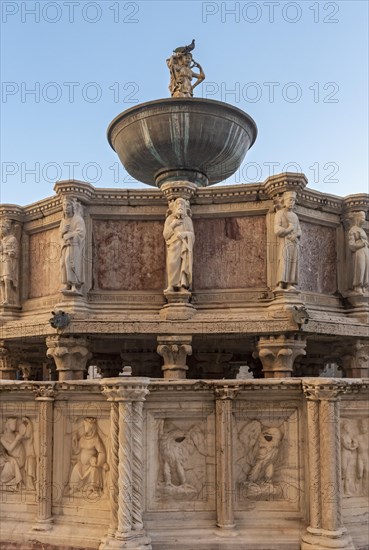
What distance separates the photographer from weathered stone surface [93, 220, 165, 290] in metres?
9.45

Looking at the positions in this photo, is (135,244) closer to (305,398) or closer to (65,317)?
(65,317)

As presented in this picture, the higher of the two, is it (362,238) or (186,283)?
(362,238)

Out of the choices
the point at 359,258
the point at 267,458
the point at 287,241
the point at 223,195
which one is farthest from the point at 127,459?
the point at 359,258

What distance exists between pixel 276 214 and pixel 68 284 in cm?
349

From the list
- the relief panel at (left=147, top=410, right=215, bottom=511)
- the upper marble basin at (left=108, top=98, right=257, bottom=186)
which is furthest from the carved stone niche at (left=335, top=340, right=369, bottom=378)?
the upper marble basin at (left=108, top=98, right=257, bottom=186)

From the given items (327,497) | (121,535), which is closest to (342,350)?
(327,497)

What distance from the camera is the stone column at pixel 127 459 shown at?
6414mm

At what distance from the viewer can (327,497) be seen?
21.4 feet

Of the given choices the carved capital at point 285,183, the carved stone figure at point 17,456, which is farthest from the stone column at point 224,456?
the carved capital at point 285,183

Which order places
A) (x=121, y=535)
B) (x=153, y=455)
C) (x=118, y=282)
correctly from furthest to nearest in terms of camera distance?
(x=118, y=282) → (x=153, y=455) → (x=121, y=535)

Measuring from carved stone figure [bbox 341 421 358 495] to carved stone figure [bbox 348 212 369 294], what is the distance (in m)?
3.25

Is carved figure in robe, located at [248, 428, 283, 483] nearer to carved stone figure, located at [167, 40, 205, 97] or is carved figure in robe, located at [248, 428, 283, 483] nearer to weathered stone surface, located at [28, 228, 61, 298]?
weathered stone surface, located at [28, 228, 61, 298]

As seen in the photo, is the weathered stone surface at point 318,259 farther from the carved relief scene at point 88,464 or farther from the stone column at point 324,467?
the carved relief scene at point 88,464

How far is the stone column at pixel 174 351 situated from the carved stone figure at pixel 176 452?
1.68 metres
